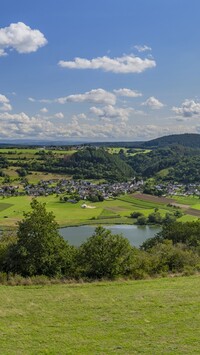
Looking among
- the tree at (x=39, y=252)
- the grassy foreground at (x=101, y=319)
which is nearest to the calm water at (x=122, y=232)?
the tree at (x=39, y=252)

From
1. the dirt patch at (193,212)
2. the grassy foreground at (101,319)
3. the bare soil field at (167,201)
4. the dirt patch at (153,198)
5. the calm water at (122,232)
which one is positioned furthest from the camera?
the dirt patch at (153,198)

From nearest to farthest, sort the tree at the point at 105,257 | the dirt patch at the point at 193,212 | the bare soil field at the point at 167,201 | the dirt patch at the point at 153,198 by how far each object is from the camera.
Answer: the tree at the point at 105,257, the dirt patch at the point at 193,212, the bare soil field at the point at 167,201, the dirt patch at the point at 153,198

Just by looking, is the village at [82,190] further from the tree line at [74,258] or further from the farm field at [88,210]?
the tree line at [74,258]

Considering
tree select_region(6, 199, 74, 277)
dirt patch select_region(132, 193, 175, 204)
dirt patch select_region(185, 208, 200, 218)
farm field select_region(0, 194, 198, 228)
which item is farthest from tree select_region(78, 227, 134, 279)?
dirt patch select_region(132, 193, 175, 204)

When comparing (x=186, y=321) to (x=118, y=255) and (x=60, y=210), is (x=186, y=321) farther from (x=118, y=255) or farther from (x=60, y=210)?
(x=60, y=210)

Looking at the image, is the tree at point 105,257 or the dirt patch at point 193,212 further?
the dirt patch at point 193,212

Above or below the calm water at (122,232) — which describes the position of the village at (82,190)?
above

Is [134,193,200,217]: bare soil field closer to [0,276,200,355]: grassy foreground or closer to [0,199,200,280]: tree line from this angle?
[0,199,200,280]: tree line
